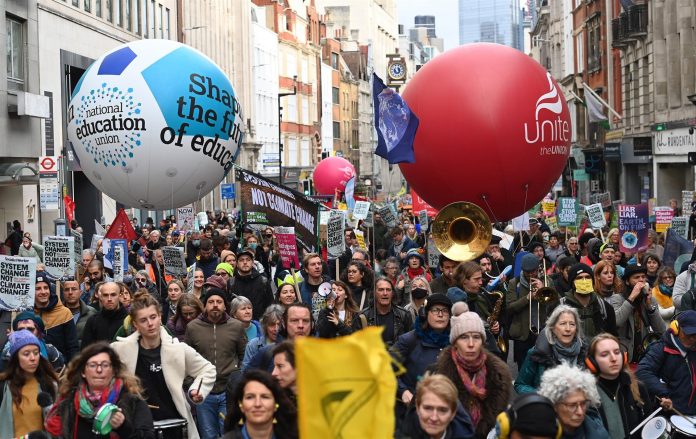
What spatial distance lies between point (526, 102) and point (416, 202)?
11.5m

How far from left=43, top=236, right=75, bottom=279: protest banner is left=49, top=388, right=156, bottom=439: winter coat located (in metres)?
7.19

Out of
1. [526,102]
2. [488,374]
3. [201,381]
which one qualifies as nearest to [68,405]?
[201,381]

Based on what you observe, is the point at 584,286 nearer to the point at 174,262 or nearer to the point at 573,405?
the point at 573,405

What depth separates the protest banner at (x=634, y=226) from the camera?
61.2 ft

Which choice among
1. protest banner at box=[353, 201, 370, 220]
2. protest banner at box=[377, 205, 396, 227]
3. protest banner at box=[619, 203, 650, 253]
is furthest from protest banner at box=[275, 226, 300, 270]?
protest banner at box=[377, 205, 396, 227]

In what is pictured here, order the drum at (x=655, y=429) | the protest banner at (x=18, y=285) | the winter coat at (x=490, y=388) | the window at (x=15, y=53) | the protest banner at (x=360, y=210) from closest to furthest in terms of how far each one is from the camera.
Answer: the winter coat at (x=490, y=388) < the drum at (x=655, y=429) < the protest banner at (x=18, y=285) < the protest banner at (x=360, y=210) < the window at (x=15, y=53)

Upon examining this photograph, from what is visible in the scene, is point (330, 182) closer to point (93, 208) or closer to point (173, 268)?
point (93, 208)

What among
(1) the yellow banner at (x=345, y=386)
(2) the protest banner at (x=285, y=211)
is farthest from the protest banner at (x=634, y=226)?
(1) the yellow banner at (x=345, y=386)

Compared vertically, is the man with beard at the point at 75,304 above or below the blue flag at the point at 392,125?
Answer: below

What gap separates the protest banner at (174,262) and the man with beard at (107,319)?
502 centimetres

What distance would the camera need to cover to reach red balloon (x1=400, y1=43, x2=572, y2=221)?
15.5 meters

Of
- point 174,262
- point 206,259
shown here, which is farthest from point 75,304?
point 206,259

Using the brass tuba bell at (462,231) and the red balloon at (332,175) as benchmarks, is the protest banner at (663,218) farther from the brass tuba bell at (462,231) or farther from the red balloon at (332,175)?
the red balloon at (332,175)

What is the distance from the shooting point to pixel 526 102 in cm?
1587
